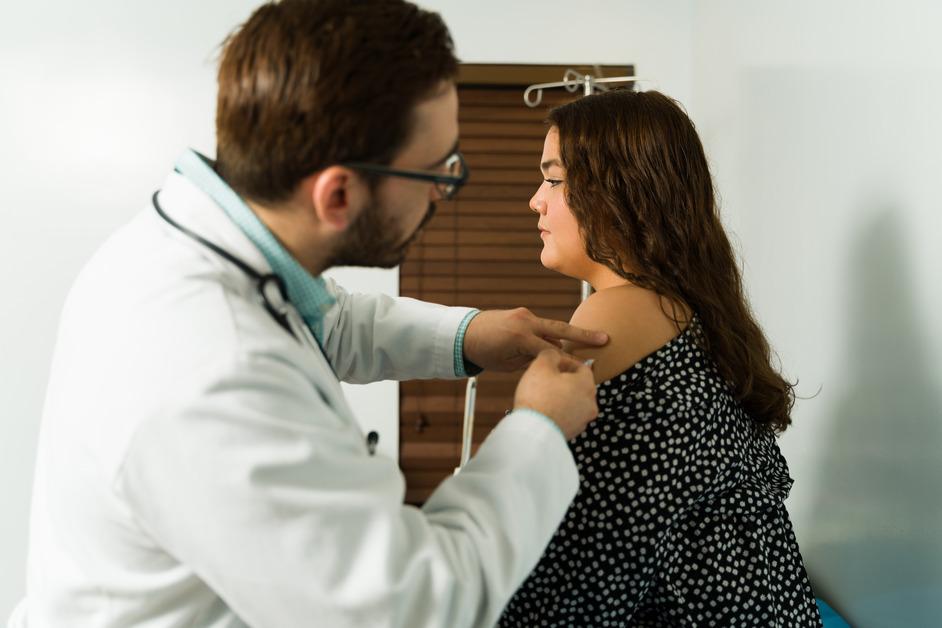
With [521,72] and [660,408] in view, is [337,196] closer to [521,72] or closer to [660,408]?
[660,408]

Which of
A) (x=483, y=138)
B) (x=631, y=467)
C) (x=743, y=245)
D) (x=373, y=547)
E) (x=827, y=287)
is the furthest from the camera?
(x=483, y=138)

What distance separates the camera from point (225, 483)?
761 millimetres

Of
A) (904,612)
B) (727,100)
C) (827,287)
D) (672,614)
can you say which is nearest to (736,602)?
(672,614)

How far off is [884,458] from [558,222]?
74 centimetres

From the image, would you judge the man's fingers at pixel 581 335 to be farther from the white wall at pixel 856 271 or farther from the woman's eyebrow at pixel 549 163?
the white wall at pixel 856 271

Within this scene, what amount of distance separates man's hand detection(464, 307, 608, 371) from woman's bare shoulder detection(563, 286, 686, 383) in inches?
2.0

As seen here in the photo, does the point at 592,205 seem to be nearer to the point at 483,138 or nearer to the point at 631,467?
the point at 631,467

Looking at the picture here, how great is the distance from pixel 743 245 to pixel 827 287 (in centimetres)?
58

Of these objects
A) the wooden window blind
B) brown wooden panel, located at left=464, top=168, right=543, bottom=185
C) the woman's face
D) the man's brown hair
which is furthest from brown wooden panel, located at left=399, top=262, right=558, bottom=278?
the man's brown hair

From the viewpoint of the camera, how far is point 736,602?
125cm

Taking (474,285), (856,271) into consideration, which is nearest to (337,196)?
(856,271)

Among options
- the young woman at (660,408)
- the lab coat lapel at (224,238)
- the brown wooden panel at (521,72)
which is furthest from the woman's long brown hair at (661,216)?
the brown wooden panel at (521,72)

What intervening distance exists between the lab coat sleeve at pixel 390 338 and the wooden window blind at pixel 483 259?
1469 mm

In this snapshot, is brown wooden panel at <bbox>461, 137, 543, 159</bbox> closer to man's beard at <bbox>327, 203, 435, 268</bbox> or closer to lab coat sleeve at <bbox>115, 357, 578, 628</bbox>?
man's beard at <bbox>327, 203, 435, 268</bbox>
